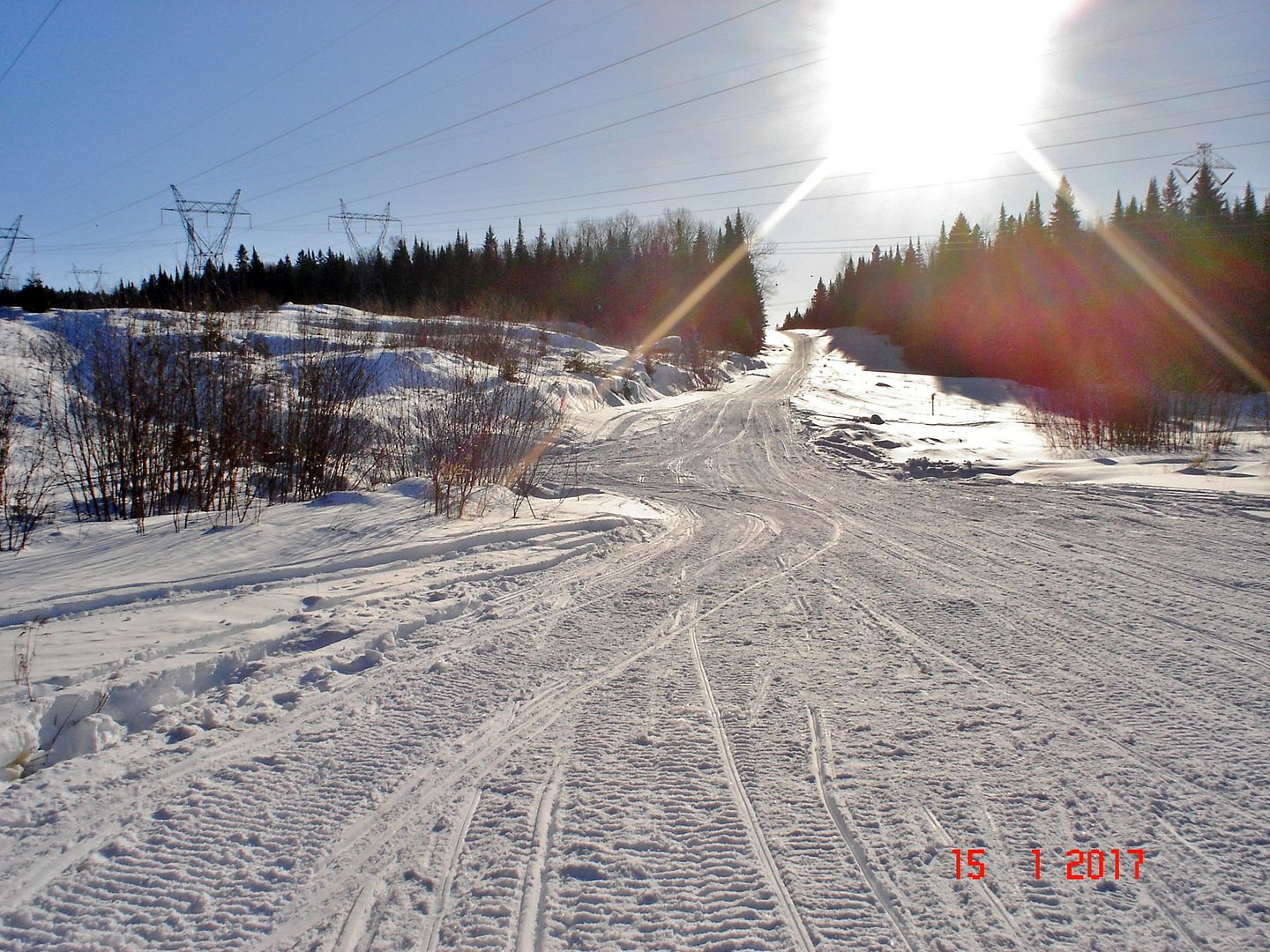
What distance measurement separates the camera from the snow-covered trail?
2176mm

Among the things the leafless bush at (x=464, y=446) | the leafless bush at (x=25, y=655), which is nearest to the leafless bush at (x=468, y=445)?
the leafless bush at (x=464, y=446)

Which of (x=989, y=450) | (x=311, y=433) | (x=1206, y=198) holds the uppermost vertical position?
(x=1206, y=198)

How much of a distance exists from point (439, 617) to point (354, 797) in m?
2.29

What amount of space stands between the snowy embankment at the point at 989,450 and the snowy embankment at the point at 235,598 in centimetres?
667

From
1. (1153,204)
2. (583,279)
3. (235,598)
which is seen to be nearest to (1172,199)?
(1153,204)

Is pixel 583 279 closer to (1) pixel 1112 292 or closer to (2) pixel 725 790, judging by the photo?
(1) pixel 1112 292

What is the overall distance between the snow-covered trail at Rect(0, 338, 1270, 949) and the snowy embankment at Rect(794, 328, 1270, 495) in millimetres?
5527

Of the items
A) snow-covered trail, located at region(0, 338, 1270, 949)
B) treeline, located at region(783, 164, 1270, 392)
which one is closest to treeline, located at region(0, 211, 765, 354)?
treeline, located at region(783, 164, 1270, 392)

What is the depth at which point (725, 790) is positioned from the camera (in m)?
2.87

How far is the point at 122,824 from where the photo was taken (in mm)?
2672

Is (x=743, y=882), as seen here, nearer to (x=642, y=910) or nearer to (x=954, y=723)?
(x=642, y=910)

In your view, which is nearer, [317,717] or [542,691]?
[317,717]

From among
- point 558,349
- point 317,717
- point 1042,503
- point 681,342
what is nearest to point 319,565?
point 317,717
